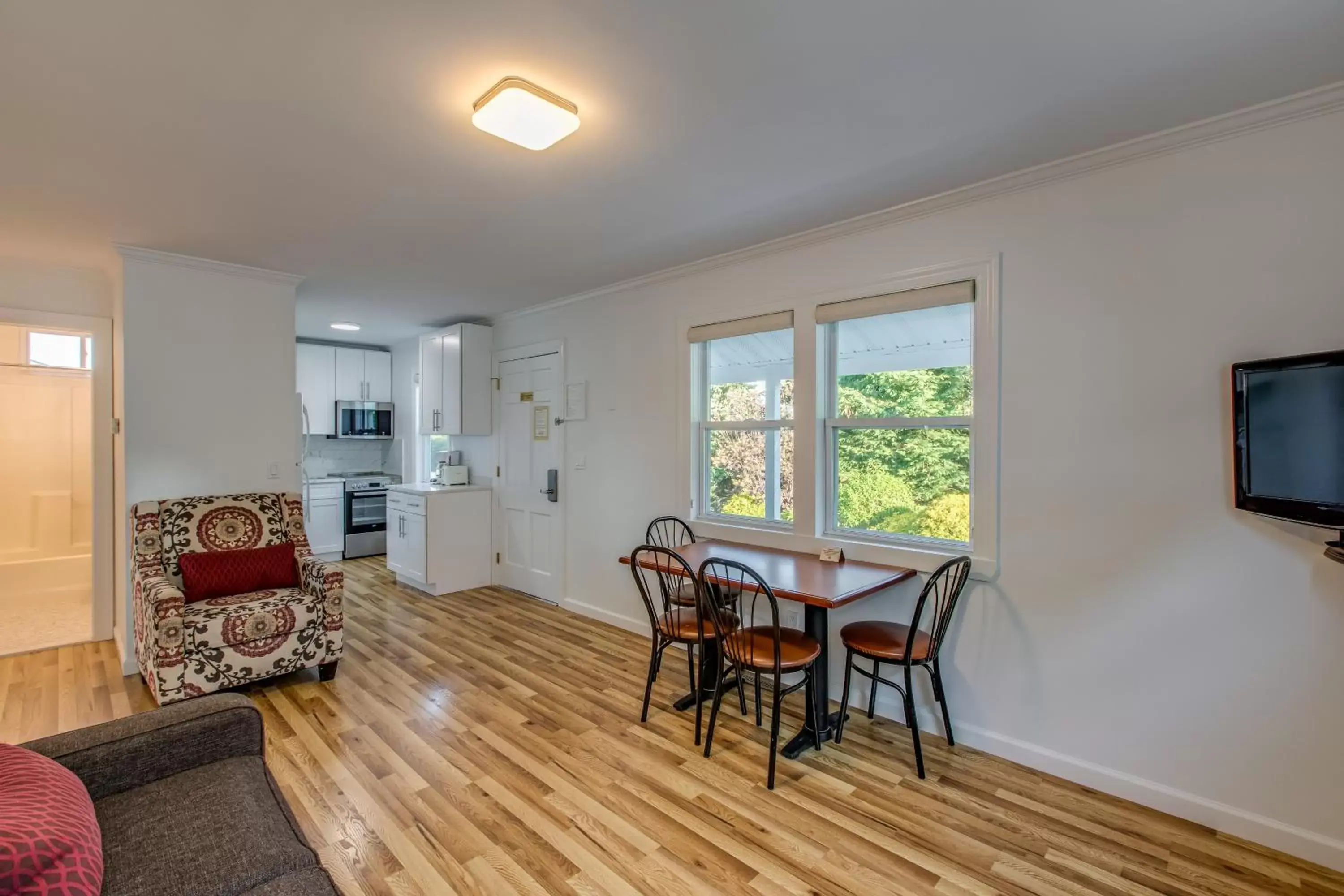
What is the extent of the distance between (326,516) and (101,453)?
2.59 m

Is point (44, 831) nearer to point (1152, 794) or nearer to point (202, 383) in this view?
point (1152, 794)

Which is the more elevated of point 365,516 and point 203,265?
point 203,265

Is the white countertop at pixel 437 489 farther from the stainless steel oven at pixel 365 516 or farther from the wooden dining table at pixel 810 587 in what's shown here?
the wooden dining table at pixel 810 587

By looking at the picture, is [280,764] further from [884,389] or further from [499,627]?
[884,389]

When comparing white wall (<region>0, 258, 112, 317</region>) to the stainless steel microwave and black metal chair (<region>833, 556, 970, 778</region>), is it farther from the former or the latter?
black metal chair (<region>833, 556, 970, 778</region>)

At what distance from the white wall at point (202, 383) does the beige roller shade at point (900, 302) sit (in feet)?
12.0

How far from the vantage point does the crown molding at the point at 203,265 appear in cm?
349

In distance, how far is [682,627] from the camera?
2.88 m

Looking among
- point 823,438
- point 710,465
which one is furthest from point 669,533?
point 823,438

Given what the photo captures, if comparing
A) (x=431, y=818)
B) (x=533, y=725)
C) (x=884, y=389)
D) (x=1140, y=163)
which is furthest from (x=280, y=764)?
(x=1140, y=163)

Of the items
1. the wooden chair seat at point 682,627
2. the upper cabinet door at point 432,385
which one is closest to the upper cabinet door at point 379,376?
the upper cabinet door at point 432,385

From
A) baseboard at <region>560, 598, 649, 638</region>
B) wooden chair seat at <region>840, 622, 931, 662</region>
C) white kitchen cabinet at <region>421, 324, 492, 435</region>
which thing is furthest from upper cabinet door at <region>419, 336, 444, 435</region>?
wooden chair seat at <region>840, 622, 931, 662</region>

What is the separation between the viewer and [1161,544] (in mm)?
2246

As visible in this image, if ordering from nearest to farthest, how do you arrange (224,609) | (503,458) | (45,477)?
(224,609) → (45,477) → (503,458)
